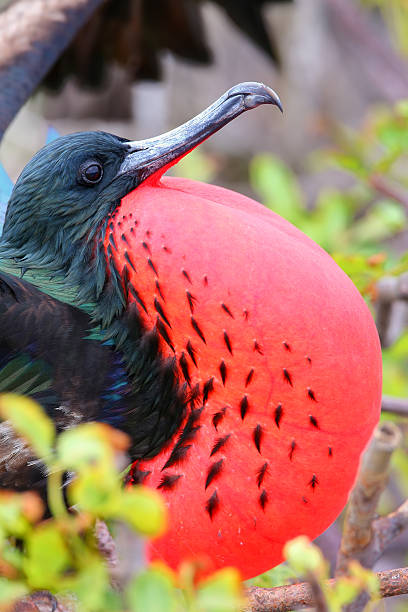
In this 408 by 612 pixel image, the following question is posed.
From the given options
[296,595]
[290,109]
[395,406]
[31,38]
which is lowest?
[290,109]

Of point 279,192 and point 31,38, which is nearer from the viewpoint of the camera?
point 31,38

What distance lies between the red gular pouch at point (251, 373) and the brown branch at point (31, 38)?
3.63 feet

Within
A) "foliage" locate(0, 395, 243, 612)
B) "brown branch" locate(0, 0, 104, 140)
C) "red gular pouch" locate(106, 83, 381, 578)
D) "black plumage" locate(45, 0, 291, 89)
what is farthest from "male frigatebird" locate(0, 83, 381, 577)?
"black plumage" locate(45, 0, 291, 89)

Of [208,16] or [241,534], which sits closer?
[241,534]

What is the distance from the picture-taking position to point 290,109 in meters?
5.18

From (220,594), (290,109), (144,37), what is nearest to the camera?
(220,594)

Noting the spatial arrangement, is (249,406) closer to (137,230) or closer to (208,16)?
(137,230)

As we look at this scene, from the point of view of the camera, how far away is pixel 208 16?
4.83m

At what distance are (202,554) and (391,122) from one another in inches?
45.7

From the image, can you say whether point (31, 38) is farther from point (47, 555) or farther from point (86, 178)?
point (47, 555)

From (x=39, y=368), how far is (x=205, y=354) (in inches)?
8.0

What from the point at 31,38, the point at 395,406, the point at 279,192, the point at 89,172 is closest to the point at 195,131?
the point at 89,172

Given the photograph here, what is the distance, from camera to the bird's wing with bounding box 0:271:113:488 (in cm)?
115

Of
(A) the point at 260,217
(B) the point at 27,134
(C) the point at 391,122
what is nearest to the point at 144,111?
(B) the point at 27,134
